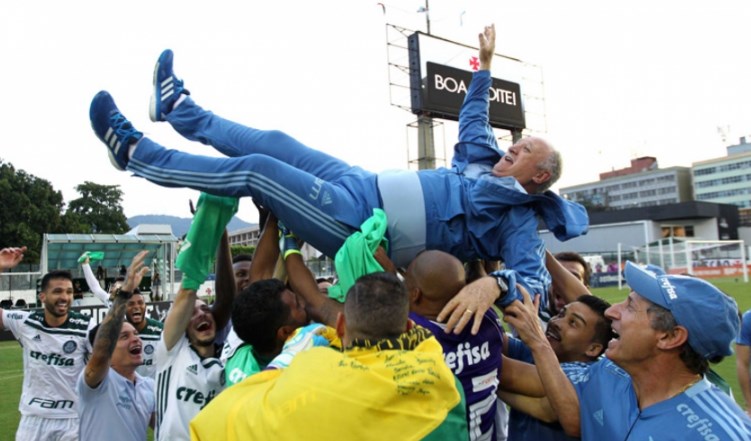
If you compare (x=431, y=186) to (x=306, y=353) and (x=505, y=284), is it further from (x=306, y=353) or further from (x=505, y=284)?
(x=306, y=353)

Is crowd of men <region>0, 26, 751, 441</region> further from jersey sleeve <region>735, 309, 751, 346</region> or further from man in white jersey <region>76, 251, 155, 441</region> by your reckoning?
jersey sleeve <region>735, 309, 751, 346</region>

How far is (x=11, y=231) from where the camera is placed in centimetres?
3728

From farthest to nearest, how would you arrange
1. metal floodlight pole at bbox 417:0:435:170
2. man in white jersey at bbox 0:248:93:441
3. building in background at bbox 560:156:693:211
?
building in background at bbox 560:156:693:211 → metal floodlight pole at bbox 417:0:435:170 → man in white jersey at bbox 0:248:93:441

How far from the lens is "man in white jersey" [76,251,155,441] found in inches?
143

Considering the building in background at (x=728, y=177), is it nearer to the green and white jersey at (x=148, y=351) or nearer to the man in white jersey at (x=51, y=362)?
the green and white jersey at (x=148, y=351)

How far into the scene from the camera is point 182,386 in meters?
2.86

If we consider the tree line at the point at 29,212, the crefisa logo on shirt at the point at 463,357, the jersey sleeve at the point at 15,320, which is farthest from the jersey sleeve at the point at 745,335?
the tree line at the point at 29,212

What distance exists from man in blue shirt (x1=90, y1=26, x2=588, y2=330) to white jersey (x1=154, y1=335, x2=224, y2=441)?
0.81 metres

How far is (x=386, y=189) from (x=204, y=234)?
1.02 meters

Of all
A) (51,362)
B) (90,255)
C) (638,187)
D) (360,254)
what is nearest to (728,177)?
(638,187)

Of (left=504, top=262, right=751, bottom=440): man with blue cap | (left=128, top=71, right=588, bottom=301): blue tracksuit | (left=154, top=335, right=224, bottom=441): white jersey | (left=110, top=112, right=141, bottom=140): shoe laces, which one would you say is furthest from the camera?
(left=110, top=112, right=141, bottom=140): shoe laces

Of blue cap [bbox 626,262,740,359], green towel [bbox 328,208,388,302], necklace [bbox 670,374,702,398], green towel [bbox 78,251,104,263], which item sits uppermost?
green towel [bbox 78,251,104,263]

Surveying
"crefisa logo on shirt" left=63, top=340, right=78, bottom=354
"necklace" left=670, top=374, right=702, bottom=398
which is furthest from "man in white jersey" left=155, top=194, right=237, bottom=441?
"crefisa logo on shirt" left=63, top=340, right=78, bottom=354

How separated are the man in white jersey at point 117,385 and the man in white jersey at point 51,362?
1656 mm
